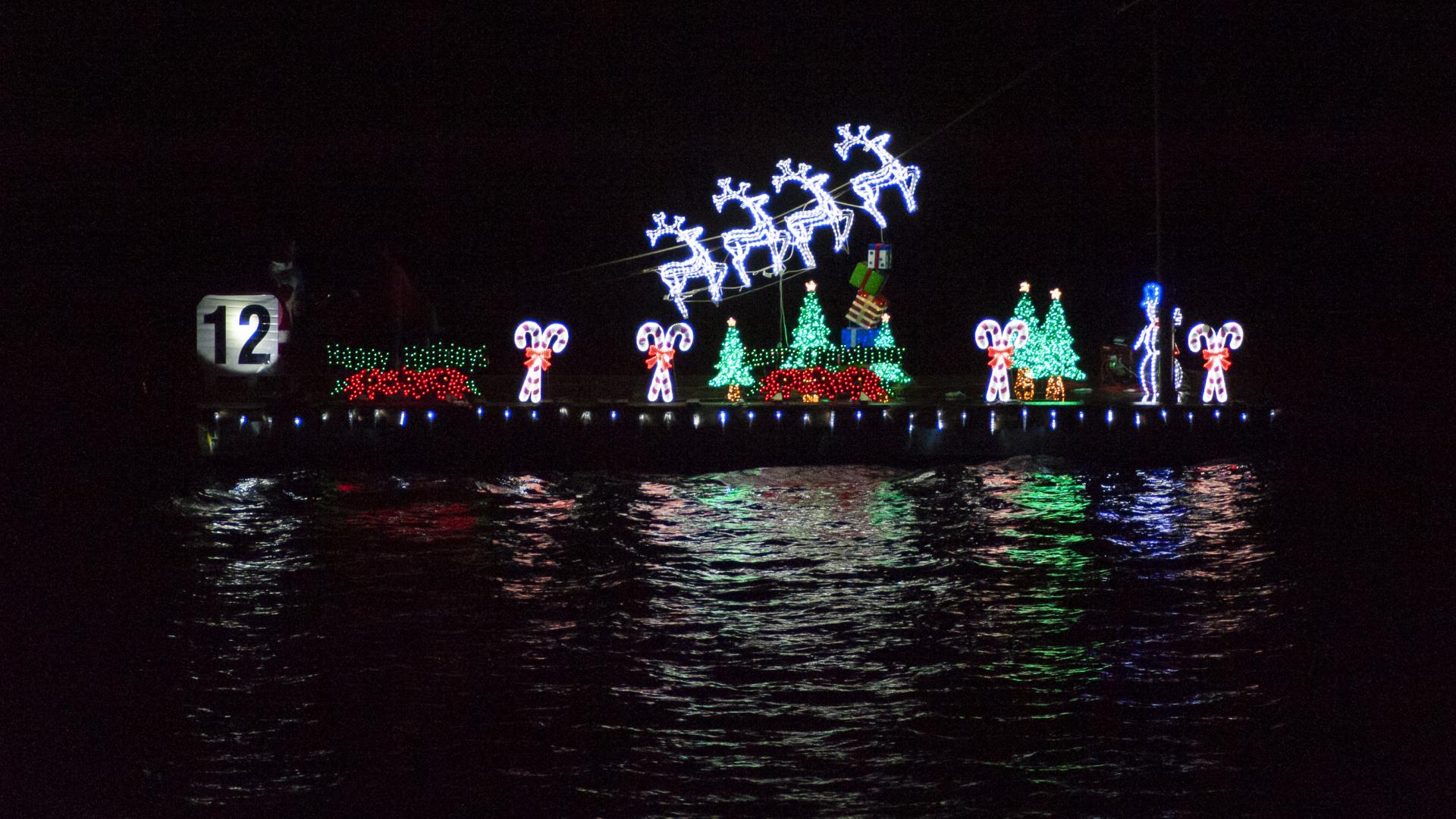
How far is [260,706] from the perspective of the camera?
760 cm

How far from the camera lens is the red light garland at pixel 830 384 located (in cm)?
1853

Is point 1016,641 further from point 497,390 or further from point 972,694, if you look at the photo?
point 497,390

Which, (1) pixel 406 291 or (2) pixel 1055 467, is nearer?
(2) pixel 1055 467

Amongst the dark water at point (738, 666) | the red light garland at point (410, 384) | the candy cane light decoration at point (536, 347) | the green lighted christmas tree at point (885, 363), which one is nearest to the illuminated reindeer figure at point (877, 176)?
the green lighted christmas tree at point (885, 363)

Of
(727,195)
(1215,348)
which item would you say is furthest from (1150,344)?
(727,195)

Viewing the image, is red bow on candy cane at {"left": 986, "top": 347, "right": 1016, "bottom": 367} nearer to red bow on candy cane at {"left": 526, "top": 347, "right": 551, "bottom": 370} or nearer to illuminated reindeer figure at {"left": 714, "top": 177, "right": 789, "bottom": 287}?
illuminated reindeer figure at {"left": 714, "top": 177, "right": 789, "bottom": 287}

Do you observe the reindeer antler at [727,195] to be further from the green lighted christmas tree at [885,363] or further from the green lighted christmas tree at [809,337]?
the green lighted christmas tree at [885,363]

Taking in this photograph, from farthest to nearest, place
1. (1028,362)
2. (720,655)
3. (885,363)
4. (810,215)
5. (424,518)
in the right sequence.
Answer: (885,363) → (810,215) → (1028,362) → (424,518) → (720,655)

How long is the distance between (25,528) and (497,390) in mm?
7996

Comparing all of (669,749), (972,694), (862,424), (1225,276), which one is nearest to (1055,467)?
(862,424)

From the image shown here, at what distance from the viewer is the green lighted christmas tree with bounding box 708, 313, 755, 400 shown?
19.3 m

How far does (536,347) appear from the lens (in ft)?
60.0

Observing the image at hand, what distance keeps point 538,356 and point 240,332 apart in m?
4.16

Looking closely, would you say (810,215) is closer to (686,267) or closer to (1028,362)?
(686,267)
